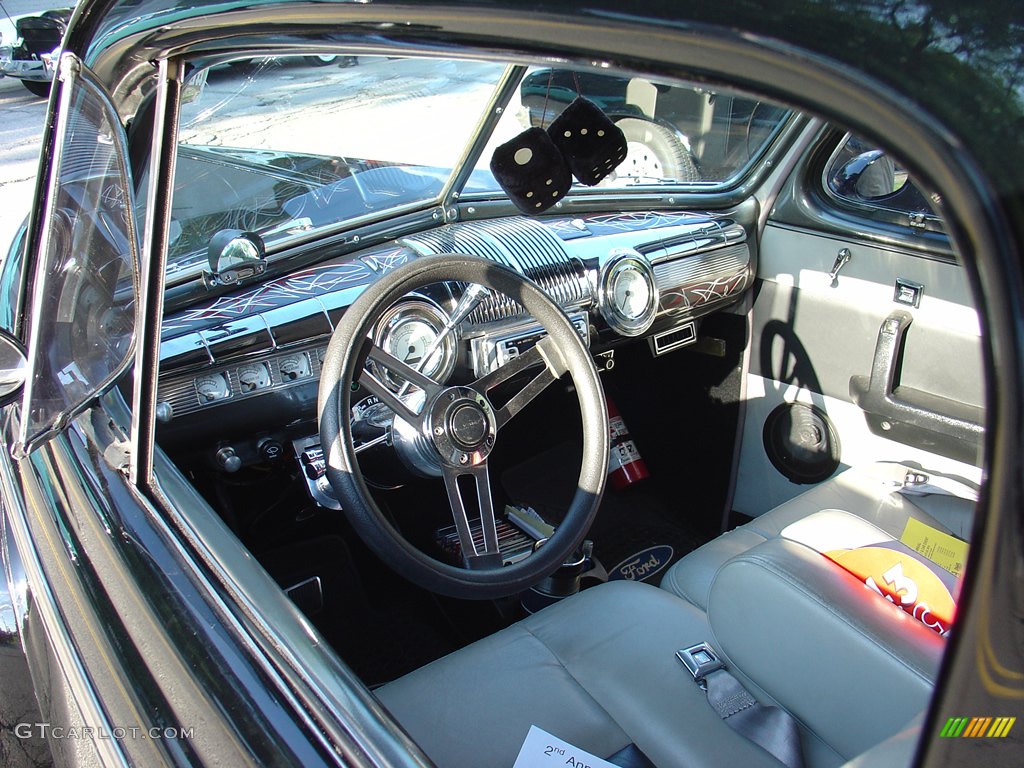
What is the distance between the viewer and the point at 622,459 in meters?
2.99

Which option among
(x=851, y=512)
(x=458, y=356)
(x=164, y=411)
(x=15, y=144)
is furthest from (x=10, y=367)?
(x=15, y=144)

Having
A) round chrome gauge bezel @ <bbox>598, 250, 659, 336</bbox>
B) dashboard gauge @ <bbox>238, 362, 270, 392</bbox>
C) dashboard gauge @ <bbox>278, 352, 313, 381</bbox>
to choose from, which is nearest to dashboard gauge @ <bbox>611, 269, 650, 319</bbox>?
round chrome gauge bezel @ <bbox>598, 250, 659, 336</bbox>

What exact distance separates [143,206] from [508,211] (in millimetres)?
1584

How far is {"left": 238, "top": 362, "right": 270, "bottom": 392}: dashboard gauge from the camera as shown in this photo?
199cm

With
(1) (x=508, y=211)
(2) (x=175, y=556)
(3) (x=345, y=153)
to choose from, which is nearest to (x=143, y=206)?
(2) (x=175, y=556)

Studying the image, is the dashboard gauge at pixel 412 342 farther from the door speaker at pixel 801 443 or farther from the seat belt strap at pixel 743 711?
the door speaker at pixel 801 443

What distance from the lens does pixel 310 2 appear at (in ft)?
2.35

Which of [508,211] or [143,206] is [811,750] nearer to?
[143,206]

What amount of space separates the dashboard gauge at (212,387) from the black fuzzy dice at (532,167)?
2.54 ft

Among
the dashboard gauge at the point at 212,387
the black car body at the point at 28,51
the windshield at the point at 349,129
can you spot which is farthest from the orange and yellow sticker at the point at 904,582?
the black car body at the point at 28,51

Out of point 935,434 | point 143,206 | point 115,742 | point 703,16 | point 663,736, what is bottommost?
point 663,736

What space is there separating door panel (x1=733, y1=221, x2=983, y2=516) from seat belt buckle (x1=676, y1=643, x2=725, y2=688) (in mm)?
1066

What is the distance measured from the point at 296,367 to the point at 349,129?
65 centimetres

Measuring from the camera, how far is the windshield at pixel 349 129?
76.9 inches
